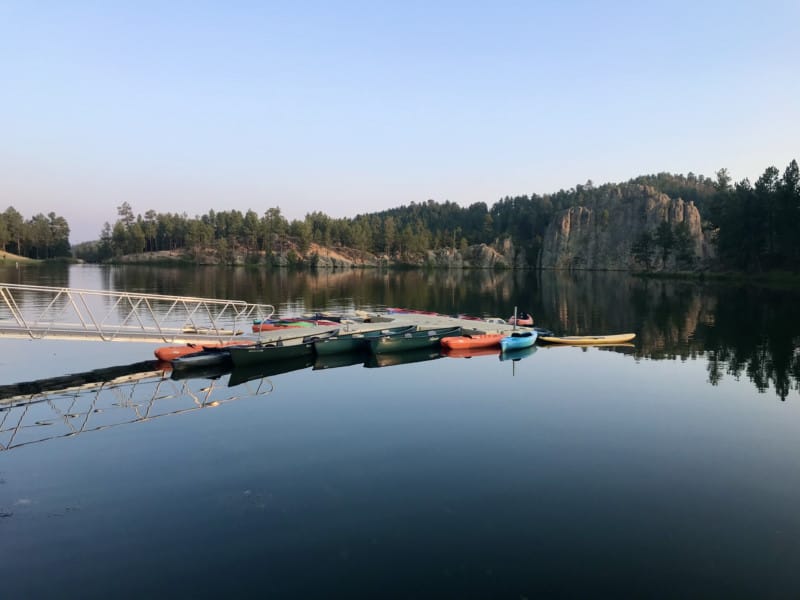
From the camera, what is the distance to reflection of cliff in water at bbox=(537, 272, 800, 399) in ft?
122

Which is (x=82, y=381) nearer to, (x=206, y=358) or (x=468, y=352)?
(x=206, y=358)

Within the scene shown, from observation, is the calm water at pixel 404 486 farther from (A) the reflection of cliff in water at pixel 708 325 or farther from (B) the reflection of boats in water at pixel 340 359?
(B) the reflection of boats in water at pixel 340 359

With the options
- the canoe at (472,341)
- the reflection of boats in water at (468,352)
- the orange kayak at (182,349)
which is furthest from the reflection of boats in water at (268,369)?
the canoe at (472,341)

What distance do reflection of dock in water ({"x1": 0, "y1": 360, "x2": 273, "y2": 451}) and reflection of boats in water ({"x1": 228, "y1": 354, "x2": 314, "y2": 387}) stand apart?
3.20 feet

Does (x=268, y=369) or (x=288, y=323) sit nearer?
(x=268, y=369)

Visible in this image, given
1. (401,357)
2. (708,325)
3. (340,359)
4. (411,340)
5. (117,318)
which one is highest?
(117,318)

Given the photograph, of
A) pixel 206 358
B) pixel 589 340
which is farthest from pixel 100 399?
pixel 589 340

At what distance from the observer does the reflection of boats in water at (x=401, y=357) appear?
38531 mm

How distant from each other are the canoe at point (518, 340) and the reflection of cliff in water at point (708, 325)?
8.82m

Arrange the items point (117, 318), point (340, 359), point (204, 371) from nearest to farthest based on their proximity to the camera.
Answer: point (204, 371) → point (340, 359) → point (117, 318)

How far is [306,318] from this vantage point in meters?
53.3

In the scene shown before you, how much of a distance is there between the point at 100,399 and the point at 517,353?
3110cm

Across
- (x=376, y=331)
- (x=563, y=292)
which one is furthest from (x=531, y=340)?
(x=563, y=292)

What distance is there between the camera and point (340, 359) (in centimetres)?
3956
